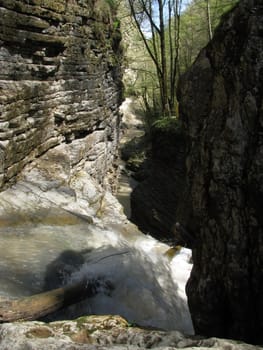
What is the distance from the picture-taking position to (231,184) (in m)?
3.72

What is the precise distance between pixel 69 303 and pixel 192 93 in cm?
299

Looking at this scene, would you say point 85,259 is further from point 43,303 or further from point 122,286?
point 43,303

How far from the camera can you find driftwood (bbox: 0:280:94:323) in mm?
4383

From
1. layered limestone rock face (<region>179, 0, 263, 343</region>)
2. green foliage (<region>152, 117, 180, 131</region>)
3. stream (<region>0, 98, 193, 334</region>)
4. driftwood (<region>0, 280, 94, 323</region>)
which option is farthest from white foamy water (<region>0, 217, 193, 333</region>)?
green foliage (<region>152, 117, 180, 131</region>)

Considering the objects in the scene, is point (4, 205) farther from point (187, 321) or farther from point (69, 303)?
point (187, 321)

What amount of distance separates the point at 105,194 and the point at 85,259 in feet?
14.0

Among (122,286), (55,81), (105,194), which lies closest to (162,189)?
(105,194)

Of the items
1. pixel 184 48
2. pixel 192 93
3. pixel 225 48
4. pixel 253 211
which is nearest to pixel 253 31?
pixel 225 48

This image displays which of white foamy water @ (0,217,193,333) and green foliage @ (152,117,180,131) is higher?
green foliage @ (152,117,180,131)

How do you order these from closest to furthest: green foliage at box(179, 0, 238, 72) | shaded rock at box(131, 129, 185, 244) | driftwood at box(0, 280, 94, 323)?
driftwood at box(0, 280, 94, 323) < shaded rock at box(131, 129, 185, 244) < green foliage at box(179, 0, 238, 72)

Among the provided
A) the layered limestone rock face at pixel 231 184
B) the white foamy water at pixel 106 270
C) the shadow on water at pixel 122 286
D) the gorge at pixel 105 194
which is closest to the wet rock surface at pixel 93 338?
the gorge at pixel 105 194

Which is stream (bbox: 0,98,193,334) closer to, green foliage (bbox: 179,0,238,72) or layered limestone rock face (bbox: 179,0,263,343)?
layered limestone rock face (bbox: 179,0,263,343)

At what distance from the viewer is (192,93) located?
4543 mm

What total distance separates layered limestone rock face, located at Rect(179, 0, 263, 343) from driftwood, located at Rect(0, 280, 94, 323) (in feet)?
5.69
